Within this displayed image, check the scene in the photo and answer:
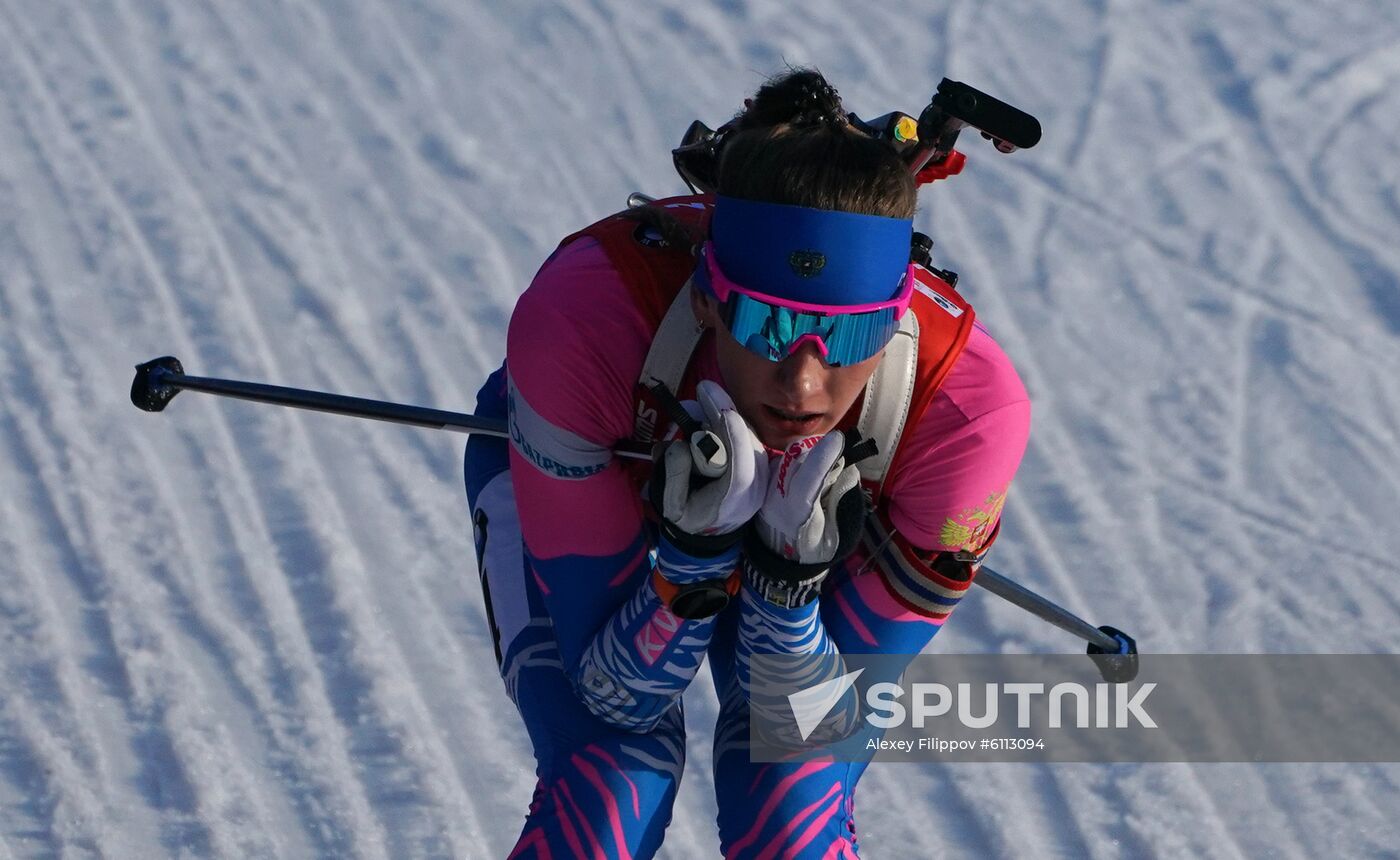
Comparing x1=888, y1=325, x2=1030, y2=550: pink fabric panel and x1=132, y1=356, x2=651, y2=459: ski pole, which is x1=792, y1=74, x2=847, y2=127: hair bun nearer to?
x1=888, y1=325, x2=1030, y2=550: pink fabric panel

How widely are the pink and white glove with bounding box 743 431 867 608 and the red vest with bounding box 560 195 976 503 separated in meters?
0.18

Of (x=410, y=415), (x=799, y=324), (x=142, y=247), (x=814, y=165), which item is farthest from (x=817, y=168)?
(x=142, y=247)

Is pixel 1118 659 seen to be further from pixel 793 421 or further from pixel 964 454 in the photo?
pixel 793 421

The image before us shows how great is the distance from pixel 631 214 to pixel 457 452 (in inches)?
77.4

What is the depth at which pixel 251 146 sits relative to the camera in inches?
225

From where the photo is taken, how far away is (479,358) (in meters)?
4.94

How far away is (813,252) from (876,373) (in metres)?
0.27

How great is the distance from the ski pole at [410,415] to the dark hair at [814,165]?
1.09 meters

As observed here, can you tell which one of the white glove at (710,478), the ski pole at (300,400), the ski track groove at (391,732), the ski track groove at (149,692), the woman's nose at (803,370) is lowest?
the ski track groove at (149,692)

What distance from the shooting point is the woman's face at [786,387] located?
2.44 m

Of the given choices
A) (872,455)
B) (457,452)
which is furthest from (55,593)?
(872,455)

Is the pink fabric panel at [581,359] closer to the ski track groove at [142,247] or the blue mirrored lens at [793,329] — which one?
the blue mirrored lens at [793,329]

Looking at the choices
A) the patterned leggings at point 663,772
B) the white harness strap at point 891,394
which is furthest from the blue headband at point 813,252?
the patterned leggings at point 663,772

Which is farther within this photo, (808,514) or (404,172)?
(404,172)
